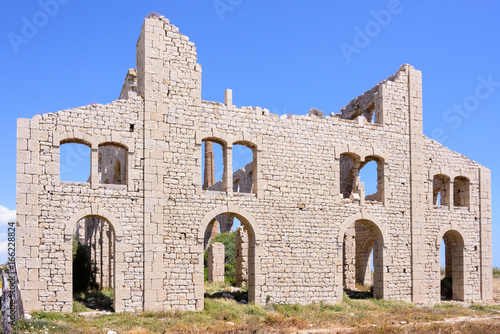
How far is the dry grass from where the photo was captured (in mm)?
13586

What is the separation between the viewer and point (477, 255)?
22375 millimetres

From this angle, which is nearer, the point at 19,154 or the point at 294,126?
the point at 19,154

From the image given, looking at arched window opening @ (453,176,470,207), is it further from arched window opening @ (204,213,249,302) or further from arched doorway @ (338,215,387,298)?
arched window opening @ (204,213,249,302)

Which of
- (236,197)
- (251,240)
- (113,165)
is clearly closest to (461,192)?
(251,240)

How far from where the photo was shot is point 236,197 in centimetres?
1786

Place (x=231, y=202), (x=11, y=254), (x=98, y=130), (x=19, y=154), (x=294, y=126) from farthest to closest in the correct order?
1. (x=294, y=126)
2. (x=231, y=202)
3. (x=98, y=130)
4. (x=19, y=154)
5. (x=11, y=254)

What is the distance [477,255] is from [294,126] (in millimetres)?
9951

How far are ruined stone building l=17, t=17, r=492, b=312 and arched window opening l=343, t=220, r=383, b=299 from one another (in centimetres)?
11

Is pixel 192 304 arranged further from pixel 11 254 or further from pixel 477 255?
pixel 477 255

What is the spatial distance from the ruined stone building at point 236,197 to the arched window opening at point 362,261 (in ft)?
0.37

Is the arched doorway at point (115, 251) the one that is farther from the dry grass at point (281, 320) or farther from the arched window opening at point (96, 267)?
the arched window opening at point (96, 267)

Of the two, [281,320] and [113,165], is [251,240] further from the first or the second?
[113,165]

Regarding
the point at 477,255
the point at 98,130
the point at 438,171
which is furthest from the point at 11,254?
the point at 477,255

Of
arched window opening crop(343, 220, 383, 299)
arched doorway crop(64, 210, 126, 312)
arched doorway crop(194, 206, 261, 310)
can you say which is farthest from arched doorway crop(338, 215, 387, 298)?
arched doorway crop(64, 210, 126, 312)
